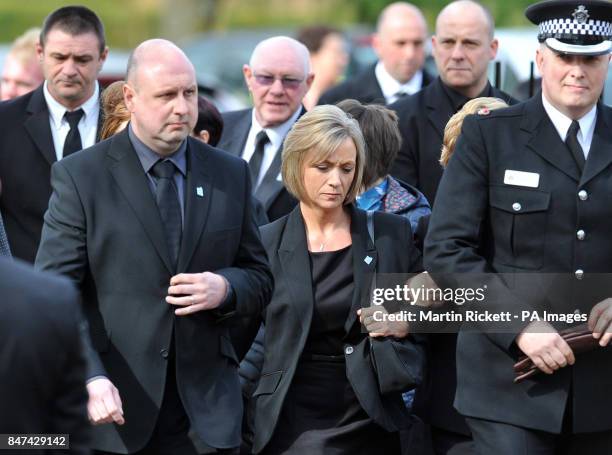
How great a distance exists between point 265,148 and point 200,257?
2500 mm

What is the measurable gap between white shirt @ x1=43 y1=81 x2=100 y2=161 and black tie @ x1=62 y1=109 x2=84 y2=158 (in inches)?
0.7

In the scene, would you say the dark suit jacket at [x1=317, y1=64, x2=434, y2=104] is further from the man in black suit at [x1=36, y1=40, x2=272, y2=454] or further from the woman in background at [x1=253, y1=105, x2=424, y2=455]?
the man in black suit at [x1=36, y1=40, x2=272, y2=454]

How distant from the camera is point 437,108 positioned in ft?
25.0

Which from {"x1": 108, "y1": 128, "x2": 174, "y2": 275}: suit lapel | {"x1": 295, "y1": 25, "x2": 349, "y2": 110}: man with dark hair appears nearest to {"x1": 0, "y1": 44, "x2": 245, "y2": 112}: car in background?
{"x1": 295, "y1": 25, "x2": 349, "y2": 110}: man with dark hair

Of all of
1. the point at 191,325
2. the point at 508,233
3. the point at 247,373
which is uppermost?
the point at 508,233

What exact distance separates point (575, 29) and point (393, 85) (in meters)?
4.08

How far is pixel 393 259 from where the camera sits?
5812 mm

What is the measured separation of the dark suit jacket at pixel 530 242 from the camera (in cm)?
509

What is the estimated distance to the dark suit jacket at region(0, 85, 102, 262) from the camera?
266 inches

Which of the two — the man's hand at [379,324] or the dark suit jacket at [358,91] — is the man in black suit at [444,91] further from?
the man's hand at [379,324]

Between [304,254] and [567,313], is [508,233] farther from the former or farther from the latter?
[304,254]

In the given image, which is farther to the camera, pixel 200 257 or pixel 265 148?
pixel 265 148

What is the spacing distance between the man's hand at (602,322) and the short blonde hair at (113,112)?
7.30ft

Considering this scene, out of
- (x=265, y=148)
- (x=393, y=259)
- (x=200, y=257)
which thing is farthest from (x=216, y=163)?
(x=265, y=148)
